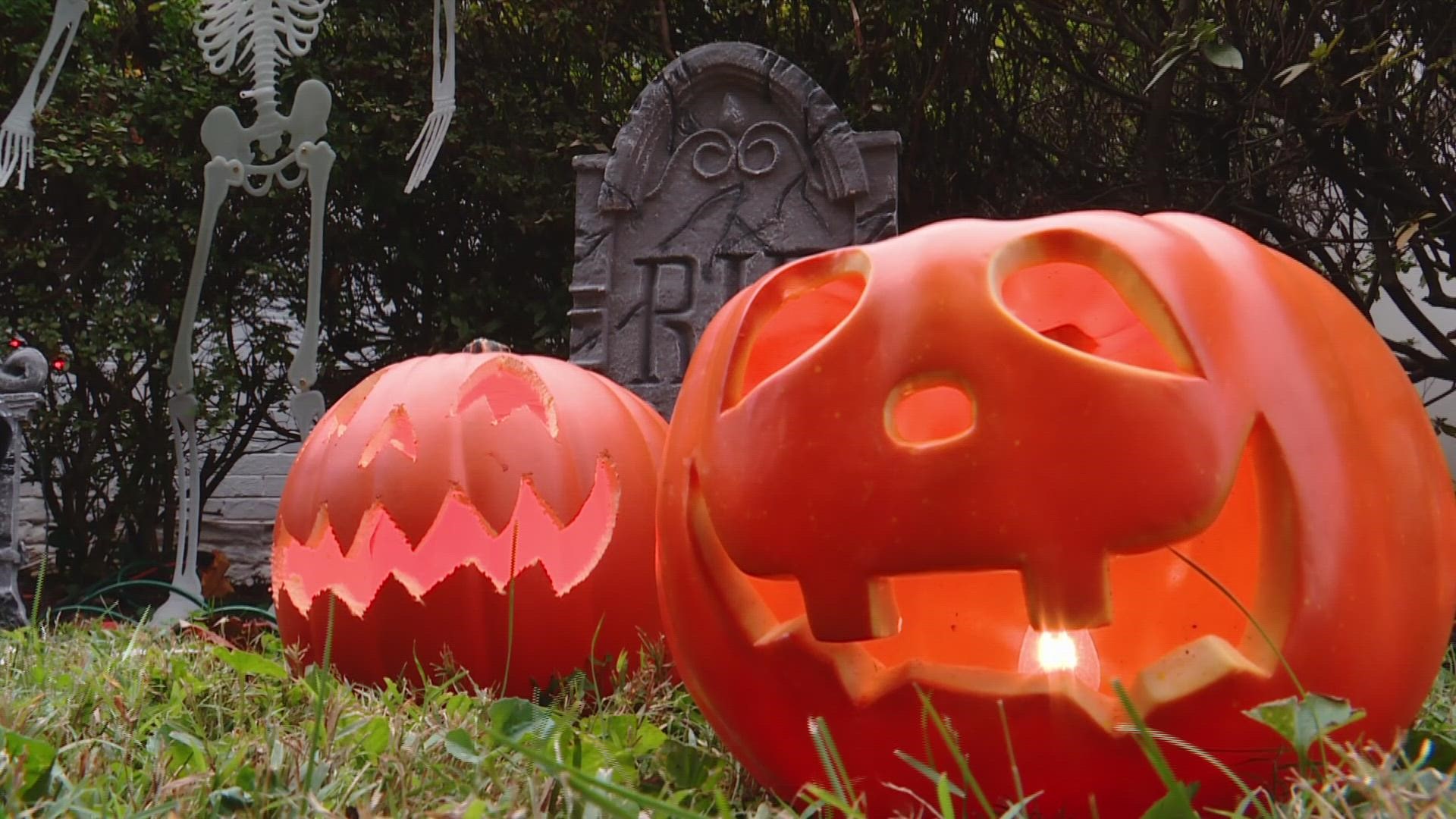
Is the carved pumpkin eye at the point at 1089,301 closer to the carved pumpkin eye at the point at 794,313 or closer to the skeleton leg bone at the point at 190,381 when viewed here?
the carved pumpkin eye at the point at 794,313

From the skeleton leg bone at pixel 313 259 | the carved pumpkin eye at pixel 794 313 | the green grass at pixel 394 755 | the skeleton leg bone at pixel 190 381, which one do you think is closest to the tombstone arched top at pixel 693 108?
the skeleton leg bone at pixel 313 259

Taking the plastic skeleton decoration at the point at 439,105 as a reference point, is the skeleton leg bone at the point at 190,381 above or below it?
below

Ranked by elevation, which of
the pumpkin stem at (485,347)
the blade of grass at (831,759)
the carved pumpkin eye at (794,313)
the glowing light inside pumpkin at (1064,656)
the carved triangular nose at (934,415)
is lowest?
the blade of grass at (831,759)

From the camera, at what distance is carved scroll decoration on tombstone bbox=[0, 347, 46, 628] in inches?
96.4

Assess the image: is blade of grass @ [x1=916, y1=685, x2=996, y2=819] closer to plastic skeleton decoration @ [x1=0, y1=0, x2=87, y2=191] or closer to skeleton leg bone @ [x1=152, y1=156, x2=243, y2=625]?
skeleton leg bone @ [x1=152, y1=156, x2=243, y2=625]

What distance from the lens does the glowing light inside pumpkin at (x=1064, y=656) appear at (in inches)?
30.4

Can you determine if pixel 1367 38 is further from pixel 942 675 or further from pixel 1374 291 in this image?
pixel 942 675

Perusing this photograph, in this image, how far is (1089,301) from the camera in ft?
2.93

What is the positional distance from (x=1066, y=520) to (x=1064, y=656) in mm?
127

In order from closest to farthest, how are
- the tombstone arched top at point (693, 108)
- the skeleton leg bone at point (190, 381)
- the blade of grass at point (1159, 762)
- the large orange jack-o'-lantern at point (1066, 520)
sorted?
the blade of grass at point (1159, 762), the large orange jack-o'-lantern at point (1066, 520), the skeleton leg bone at point (190, 381), the tombstone arched top at point (693, 108)

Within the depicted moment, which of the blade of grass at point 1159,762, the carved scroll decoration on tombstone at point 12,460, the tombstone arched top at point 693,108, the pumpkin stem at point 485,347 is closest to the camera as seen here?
the blade of grass at point 1159,762

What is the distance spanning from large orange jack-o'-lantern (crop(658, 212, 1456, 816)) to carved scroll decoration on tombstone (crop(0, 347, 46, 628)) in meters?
2.27

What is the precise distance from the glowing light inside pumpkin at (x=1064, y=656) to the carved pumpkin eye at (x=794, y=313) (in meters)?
0.29

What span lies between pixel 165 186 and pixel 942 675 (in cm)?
455
